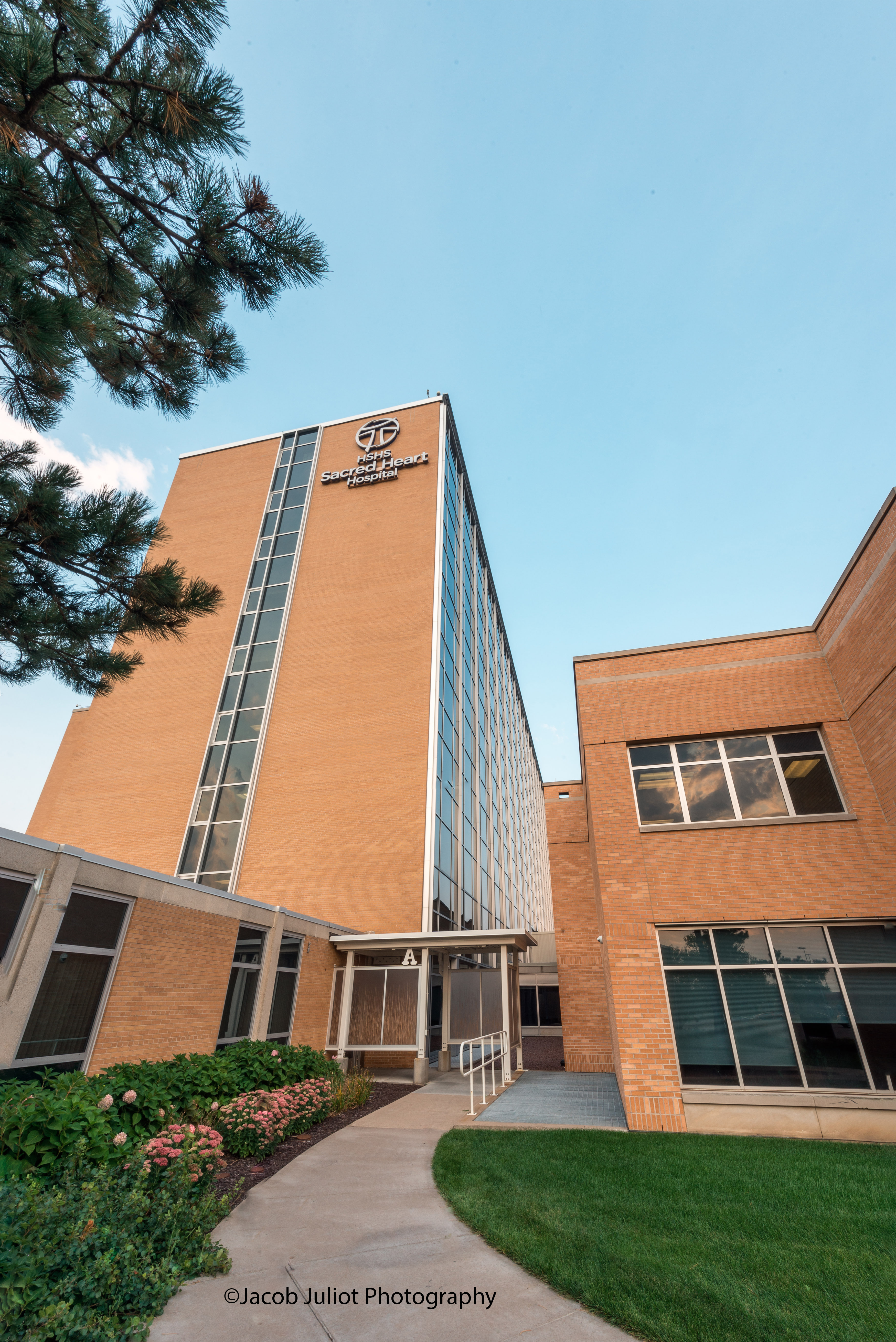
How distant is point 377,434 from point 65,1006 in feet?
90.8

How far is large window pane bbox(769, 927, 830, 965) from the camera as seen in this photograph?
404 inches

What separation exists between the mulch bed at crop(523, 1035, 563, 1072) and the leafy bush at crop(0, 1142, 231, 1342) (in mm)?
14945

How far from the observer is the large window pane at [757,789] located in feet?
38.0

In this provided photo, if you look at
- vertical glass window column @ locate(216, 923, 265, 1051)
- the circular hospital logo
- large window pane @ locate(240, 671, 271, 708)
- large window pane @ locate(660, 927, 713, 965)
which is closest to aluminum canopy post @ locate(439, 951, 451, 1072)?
vertical glass window column @ locate(216, 923, 265, 1051)

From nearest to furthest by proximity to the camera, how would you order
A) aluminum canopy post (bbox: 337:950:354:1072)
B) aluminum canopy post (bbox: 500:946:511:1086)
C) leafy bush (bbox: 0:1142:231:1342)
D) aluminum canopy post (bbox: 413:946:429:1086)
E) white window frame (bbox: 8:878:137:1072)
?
leafy bush (bbox: 0:1142:231:1342) → white window frame (bbox: 8:878:137:1072) → aluminum canopy post (bbox: 500:946:511:1086) → aluminum canopy post (bbox: 413:946:429:1086) → aluminum canopy post (bbox: 337:950:354:1072)

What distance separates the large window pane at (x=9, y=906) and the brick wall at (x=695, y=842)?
9.38 metres

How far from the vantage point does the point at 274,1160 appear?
8.25m

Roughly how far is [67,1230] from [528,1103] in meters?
10.2

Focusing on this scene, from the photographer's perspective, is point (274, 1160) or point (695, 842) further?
point (695, 842)

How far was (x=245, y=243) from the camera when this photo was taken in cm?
516

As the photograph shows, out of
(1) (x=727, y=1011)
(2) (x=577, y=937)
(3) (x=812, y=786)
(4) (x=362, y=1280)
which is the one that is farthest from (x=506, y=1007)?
(4) (x=362, y=1280)

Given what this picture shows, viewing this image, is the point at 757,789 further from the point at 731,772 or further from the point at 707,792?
the point at 707,792

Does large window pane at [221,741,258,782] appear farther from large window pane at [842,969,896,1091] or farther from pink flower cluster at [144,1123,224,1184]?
large window pane at [842,969,896,1091]

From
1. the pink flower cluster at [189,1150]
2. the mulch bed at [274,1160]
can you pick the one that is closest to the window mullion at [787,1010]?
the mulch bed at [274,1160]
